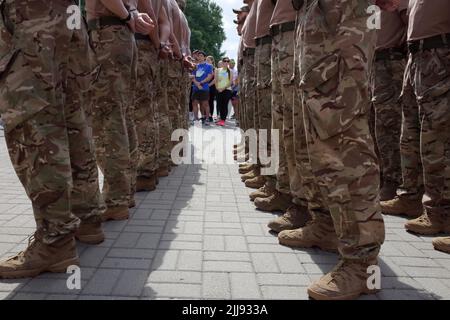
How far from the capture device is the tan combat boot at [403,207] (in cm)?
363

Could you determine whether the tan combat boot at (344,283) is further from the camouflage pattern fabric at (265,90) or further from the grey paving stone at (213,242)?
the camouflage pattern fabric at (265,90)

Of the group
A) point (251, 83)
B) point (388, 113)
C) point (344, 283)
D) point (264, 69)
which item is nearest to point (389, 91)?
point (388, 113)

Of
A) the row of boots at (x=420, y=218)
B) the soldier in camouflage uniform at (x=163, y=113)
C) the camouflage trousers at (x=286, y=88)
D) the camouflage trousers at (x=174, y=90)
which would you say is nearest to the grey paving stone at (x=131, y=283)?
the camouflage trousers at (x=286, y=88)

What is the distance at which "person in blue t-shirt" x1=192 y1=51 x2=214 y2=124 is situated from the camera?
13.6 m

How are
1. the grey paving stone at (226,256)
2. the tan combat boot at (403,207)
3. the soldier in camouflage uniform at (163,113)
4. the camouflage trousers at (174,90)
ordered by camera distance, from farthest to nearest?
the camouflage trousers at (174,90) < the soldier in camouflage uniform at (163,113) < the tan combat boot at (403,207) < the grey paving stone at (226,256)

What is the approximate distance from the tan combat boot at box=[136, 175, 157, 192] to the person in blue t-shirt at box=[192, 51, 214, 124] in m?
9.41

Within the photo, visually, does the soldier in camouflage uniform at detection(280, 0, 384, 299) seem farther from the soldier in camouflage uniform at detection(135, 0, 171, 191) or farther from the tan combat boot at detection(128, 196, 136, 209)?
the soldier in camouflage uniform at detection(135, 0, 171, 191)

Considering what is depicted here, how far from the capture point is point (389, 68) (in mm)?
3867

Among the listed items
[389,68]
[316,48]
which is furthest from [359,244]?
[389,68]

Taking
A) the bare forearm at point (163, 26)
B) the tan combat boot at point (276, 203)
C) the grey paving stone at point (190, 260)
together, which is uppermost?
the bare forearm at point (163, 26)

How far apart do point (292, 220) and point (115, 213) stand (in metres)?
1.44

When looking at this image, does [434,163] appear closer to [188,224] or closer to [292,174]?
[292,174]

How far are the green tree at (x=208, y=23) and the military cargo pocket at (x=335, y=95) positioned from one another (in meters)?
44.3
